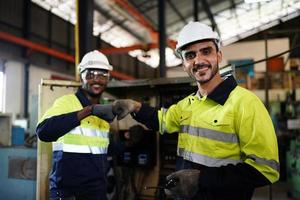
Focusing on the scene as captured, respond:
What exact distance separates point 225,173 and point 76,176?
97cm

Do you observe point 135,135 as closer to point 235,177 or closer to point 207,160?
point 207,160

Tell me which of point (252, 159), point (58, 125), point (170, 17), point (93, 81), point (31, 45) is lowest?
point (252, 159)

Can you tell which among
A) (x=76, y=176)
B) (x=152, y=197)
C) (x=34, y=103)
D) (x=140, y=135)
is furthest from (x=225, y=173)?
(x=34, y=103)

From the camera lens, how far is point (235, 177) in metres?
1.18

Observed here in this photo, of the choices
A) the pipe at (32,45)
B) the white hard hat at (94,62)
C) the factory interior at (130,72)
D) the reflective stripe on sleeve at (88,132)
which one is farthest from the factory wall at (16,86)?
the reflective stripe on sleeve at (88,132)

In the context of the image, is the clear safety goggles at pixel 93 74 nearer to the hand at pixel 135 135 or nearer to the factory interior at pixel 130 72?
the factory interior at pixel 130 72

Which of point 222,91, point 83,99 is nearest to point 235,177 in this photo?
point 222,91

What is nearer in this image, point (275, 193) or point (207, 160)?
point (207, 160)

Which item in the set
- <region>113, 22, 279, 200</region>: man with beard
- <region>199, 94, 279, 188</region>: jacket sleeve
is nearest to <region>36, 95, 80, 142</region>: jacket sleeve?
<region>113, 22, 279, 200</region>: man with beard

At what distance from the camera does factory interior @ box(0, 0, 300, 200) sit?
8.68 ft

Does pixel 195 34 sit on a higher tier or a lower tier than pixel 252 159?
higher

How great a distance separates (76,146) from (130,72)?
36.7ft

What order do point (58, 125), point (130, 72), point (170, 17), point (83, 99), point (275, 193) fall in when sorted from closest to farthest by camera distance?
point (58, 125), point (83, 99), point (275, 193), point (170, 17), point (130, 72)

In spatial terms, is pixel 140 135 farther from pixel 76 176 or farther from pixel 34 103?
pixel 34 103
